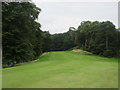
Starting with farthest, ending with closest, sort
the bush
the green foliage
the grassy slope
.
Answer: the bush
the green foliage
the grassy slope

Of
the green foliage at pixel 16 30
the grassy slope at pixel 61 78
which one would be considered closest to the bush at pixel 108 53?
the green foliage at pixel 16 30

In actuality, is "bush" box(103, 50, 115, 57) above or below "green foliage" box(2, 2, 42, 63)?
below

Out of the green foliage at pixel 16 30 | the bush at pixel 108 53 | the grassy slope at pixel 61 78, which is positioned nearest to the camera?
the grassy slope at pixel 61 78

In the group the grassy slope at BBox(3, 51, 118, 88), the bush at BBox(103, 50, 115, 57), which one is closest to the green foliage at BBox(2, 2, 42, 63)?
the grassy slope at BBox(3, 51, 118, 88)

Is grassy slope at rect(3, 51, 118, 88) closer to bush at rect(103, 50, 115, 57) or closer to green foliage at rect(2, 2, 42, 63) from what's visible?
green foliage at rect(2, 2, 42, 63)

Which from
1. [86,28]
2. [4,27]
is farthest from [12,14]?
[86,28]

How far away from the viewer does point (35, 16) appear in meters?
14.7

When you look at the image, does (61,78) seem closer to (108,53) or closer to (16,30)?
(16,30)

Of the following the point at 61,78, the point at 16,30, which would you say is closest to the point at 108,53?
the point at 16,30

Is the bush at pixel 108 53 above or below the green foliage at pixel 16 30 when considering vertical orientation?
below

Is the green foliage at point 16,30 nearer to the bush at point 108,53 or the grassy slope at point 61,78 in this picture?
the grassy slope at point 61,78

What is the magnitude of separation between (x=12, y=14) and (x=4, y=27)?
1.48m

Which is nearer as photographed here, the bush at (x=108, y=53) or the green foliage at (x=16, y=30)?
the green foliage at (x=16, y=30)

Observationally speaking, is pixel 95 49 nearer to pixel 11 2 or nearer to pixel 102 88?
pixel 11 2
